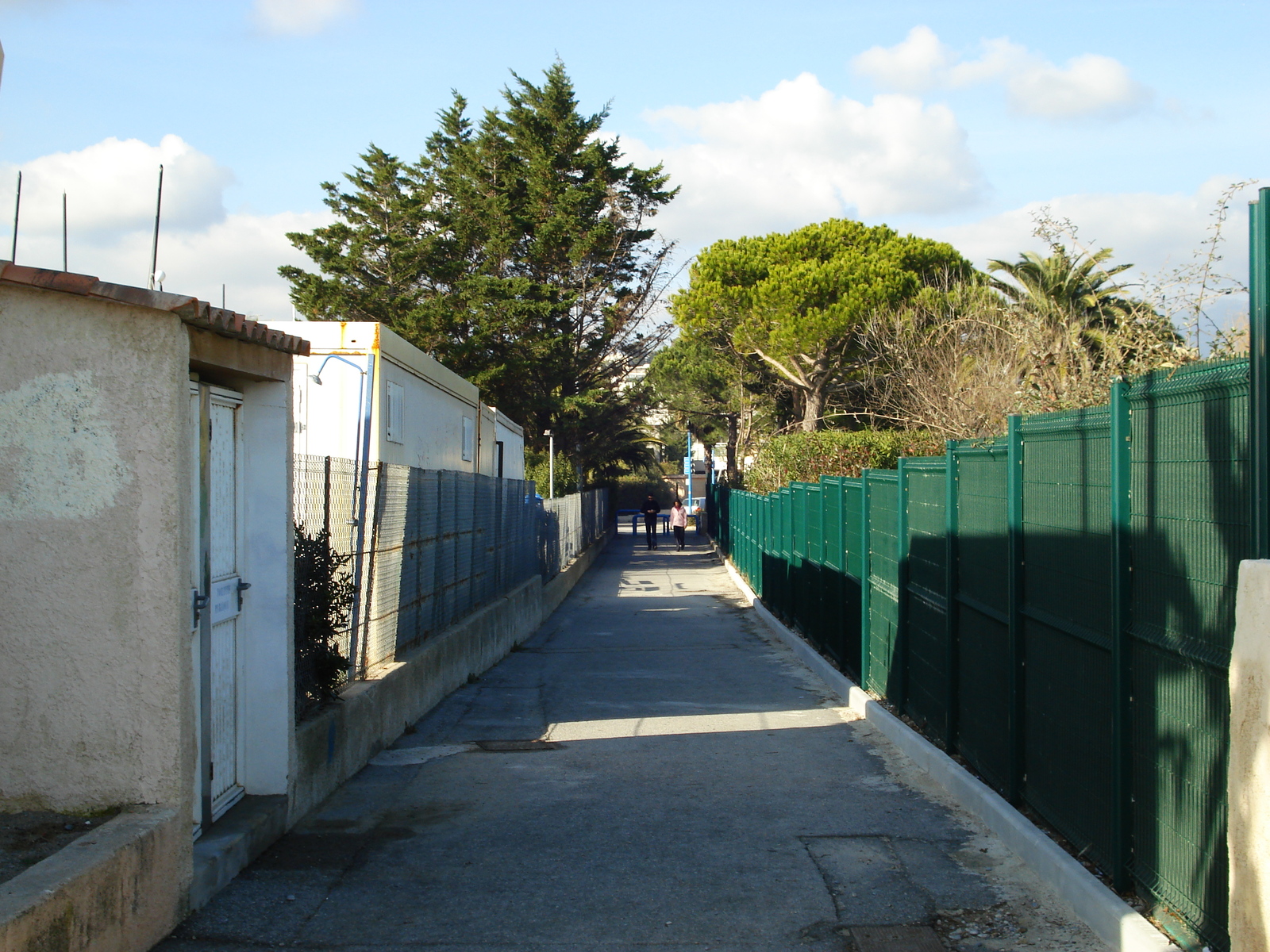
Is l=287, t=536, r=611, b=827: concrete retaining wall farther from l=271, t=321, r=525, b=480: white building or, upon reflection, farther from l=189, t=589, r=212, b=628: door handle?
l=271, t=321, r=525, b=480: white building

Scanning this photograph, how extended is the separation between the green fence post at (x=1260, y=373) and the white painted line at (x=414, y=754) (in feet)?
19.6

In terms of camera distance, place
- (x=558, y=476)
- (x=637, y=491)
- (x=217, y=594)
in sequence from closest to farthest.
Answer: (x=217, y=594)
(x=558, y=476)
(x=637, y=491)

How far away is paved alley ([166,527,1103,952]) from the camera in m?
4.75

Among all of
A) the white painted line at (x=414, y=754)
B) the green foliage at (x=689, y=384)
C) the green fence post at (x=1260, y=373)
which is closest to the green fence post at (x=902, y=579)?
the white painted line at (x=414, y=754)

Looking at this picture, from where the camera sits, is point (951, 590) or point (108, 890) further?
point (951, 590)

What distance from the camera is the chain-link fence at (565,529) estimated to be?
72.8 ft

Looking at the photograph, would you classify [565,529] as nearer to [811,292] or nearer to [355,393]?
[811,292]

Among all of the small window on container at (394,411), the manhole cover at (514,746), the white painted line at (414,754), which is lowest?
the manhole cover at (514,746)

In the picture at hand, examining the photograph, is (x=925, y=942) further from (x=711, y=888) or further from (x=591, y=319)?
(x=591, y=319)

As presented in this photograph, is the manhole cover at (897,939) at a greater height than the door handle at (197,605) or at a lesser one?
lesser

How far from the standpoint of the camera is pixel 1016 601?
615 cm

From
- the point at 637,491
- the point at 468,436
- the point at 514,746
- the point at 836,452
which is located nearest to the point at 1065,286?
the point at 836,452

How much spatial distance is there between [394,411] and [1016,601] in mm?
7978

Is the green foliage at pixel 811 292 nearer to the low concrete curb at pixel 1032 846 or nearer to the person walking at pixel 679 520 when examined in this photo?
the person walking at pixel 679 520
